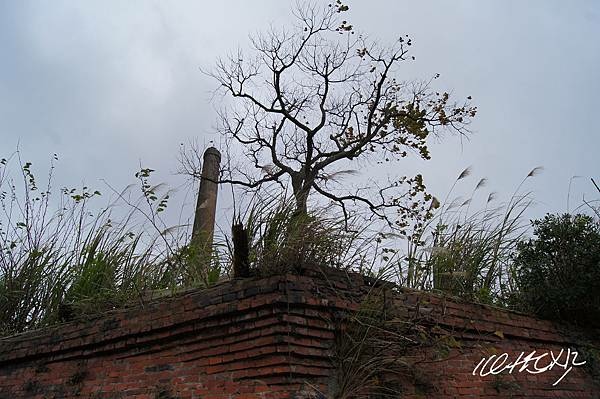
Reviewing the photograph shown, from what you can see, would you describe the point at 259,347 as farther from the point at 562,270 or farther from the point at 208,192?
the point at 208,192

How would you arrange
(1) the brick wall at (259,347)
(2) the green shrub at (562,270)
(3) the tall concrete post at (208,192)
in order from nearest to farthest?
1. (1) the brick wall at (259,347)
2. (2) the green shrub at (562,270)
3. (3) the tall concrete post at (208,192)

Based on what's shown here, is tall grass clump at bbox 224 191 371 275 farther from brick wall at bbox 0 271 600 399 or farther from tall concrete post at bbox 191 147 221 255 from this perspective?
tall concrete post at bbox 191 147 221 255

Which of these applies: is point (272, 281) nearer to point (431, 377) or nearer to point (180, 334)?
point (180, 334)

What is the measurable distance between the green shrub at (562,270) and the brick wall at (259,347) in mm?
309

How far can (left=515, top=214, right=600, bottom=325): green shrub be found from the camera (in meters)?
6.31

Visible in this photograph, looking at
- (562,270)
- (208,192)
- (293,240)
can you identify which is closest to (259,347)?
(293,240)

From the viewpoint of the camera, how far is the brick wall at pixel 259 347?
4.42m

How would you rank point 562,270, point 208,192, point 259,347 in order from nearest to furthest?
point 259,347
point 562,270
point 208,192

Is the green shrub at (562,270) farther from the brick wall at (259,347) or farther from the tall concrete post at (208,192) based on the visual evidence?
the tall concrete post at (208,192)

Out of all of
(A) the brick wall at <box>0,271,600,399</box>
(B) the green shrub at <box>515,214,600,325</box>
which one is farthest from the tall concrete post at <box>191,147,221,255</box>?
(B) the green shrub at <box>515,214,600,325</box>

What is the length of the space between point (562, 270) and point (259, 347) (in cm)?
389

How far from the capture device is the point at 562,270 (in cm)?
660

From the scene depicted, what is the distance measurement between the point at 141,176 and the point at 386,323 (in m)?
3.75

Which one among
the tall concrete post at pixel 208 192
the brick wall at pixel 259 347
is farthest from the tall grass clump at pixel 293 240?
the tall concrete post at pixel 208 192
